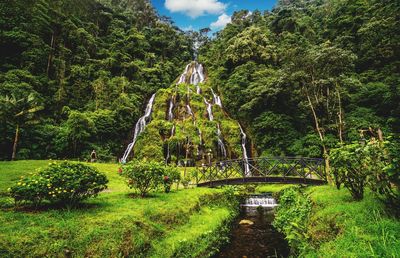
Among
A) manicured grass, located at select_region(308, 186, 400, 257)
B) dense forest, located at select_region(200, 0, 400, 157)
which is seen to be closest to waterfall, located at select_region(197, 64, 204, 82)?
dense forest, located at select_region(200, 0, 400, 157)

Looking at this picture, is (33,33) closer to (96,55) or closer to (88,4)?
(96,55)

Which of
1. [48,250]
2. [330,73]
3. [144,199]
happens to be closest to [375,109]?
[330,73]

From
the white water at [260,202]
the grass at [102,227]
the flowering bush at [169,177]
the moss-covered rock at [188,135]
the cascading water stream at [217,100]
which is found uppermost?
the cascading water stream at [217,100]

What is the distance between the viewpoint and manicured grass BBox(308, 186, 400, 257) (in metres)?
3.93

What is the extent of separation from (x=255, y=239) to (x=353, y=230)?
5.10 metres

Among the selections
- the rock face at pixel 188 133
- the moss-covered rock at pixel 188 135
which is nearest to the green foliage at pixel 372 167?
the rock face at pixel 188 133

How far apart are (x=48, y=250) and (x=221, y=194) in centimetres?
1038

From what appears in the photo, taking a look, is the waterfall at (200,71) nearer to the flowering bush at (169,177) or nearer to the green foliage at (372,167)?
the flowering bush at (169,177)

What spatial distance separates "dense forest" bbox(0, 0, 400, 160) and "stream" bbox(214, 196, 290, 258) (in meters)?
8.26

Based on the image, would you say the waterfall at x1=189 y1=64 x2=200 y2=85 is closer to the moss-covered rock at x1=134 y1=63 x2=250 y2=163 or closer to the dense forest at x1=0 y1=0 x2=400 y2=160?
the dense forest at x1=0 y1=0 x2=400 y2=160

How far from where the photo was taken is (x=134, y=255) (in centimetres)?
592

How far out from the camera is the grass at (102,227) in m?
4.86

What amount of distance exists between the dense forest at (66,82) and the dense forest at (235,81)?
13 cm

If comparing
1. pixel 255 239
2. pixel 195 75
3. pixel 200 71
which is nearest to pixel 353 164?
pixel 255 239
